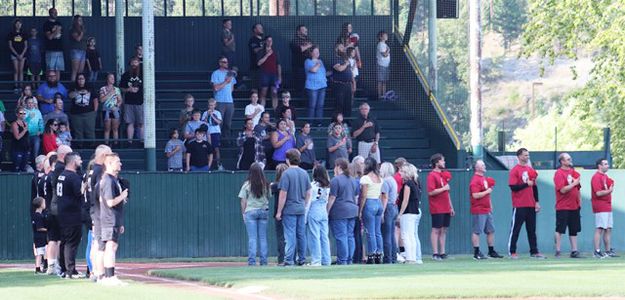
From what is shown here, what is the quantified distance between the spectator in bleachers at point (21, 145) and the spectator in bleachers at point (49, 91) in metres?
1.80

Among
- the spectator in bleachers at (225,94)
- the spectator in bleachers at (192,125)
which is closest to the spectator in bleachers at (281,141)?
the spectator in bleachers at (192,125)

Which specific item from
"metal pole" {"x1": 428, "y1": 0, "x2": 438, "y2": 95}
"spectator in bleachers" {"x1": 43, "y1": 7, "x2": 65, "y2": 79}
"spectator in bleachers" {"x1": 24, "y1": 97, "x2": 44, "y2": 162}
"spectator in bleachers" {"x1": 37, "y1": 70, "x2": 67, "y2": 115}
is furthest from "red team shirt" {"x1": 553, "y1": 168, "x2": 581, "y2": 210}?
"spectator in bleachers" {"x1": 43, "y1": 7, "x2": 65, "y2": 79}

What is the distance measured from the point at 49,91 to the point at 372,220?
1020 centimetres

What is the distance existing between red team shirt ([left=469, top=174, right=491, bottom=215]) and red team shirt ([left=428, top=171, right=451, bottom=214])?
58cm

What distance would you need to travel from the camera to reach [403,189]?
24.5 m

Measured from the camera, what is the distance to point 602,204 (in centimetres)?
2694

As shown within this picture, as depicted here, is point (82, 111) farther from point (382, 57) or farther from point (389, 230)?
point (389, 230)

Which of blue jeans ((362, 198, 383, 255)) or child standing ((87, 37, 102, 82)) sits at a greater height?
child standing ((87, 37, 102, 82))

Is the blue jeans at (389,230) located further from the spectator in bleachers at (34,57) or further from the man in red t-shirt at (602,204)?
the spectator in bleachers at (34,57)

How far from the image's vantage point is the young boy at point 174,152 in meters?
29.1

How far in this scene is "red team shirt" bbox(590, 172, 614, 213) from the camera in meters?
26.9

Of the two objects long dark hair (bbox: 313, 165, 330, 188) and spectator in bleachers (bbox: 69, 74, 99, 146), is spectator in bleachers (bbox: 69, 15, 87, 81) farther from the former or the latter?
long dark hair (bbox: 313, 165, 330, 188)

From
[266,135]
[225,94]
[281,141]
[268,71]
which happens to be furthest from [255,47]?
[281,141]

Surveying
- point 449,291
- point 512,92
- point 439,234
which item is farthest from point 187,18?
point 512,92
